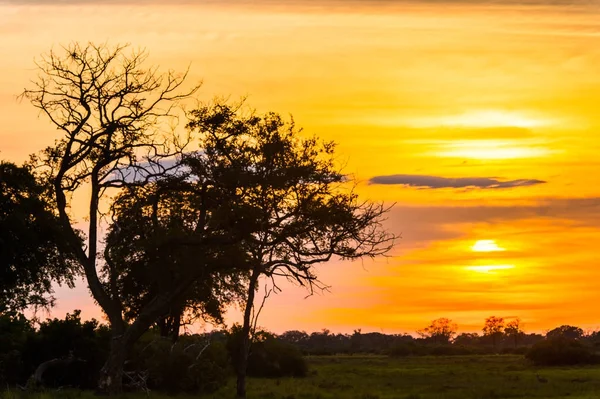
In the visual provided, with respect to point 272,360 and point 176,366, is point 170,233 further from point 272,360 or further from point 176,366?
point 272,360

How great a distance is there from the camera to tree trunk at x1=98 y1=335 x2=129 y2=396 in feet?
132

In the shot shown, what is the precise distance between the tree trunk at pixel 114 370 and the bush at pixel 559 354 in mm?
87941

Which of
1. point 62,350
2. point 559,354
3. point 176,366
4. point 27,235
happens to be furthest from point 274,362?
point 27,235

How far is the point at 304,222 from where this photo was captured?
39.6 meters

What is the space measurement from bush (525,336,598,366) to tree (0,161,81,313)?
8643 centimetres

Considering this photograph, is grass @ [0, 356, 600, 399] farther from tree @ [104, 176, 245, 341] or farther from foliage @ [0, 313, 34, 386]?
foliage @ [0, 313, 34, 386]

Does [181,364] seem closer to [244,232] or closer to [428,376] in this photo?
[244,232]

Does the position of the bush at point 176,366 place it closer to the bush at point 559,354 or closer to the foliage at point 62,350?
the foliage at point 62,350

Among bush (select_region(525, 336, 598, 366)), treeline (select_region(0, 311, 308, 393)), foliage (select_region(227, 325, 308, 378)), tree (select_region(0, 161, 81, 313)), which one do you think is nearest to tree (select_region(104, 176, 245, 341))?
tree (select_region(0, 161, 81, 313))

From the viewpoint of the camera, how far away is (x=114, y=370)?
1593 inches

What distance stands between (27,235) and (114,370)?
304 inches

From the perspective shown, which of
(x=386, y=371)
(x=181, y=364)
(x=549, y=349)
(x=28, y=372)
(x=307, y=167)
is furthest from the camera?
(x=549, y=349)

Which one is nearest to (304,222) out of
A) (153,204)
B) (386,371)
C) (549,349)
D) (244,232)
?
(244,232)

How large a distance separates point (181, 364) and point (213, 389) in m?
3.77
